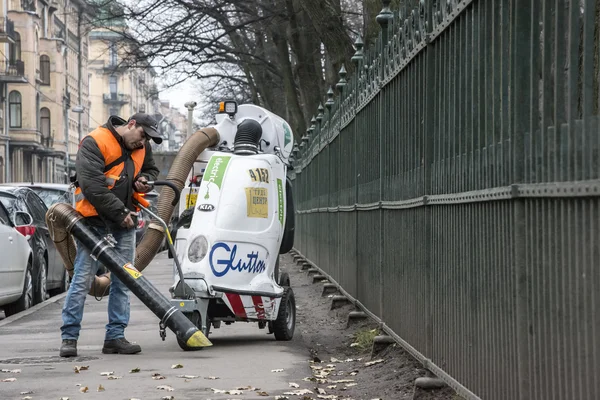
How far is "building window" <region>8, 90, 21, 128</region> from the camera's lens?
75.1 metres

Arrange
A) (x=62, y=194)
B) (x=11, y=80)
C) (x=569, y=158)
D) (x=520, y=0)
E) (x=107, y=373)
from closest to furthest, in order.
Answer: (x=569, y=158), (x=520, y=0), (x=107, y=373), (x=62, y=194), (x=11, y=80)

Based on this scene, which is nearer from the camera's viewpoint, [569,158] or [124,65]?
[569,158]

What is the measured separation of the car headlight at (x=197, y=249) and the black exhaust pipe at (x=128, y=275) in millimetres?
601

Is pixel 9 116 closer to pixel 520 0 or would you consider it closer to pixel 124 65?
pixel 124 65

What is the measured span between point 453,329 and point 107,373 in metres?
2.59

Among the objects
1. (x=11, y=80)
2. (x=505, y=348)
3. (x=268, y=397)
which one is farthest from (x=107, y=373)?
(x=11, y=80)

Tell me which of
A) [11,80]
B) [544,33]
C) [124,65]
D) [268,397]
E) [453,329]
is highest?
[11,80]

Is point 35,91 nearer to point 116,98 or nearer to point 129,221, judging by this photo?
point 116,98

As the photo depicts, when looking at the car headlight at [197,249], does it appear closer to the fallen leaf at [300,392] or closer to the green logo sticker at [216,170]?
the green logo sticker at [216,170]

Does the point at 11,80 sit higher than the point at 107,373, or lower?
higher

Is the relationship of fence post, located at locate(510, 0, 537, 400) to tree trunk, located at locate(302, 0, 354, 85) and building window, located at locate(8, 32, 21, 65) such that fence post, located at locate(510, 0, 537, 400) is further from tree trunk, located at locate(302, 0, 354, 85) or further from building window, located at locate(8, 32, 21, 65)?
building window, located at locate(8, 32, 21, 65)

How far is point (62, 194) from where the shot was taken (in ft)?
63.9

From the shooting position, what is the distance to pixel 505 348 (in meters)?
5.20

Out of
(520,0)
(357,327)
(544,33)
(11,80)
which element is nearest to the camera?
(544,33)
